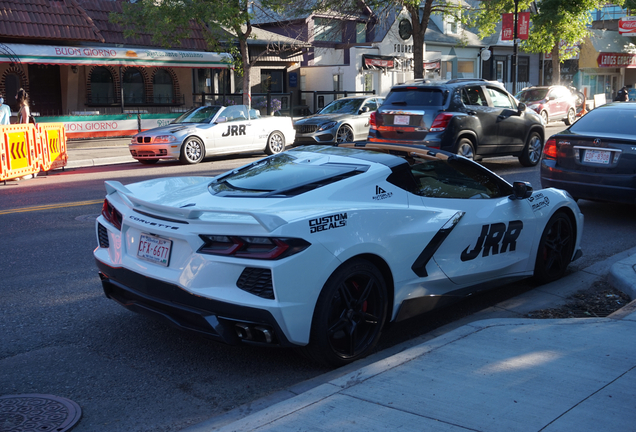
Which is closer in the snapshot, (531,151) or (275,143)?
(531,151)

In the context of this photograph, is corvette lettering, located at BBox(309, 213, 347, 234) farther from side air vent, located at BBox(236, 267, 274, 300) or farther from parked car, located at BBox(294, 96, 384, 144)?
parked car, located at BBox(294, 96, 384, 144)

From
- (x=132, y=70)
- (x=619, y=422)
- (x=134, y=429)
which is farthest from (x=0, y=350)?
(x=132, y=70)

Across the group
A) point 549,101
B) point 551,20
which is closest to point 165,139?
point 549,101

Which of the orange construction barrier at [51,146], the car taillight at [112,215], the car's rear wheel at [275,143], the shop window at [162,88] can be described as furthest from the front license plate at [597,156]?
the shop window at [162,88]

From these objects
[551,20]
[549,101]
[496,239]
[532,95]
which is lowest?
[496,239]

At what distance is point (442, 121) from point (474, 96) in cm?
124

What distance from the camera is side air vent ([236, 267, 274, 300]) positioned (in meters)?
3.84

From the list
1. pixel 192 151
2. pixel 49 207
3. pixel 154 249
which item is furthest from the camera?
pixel 192 151

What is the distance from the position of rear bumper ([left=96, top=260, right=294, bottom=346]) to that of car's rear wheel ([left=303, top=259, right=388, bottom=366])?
0.27 metres

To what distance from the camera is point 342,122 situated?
62.5ft

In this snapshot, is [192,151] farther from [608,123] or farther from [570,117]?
[570,117]

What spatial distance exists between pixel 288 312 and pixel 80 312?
90.6 inches

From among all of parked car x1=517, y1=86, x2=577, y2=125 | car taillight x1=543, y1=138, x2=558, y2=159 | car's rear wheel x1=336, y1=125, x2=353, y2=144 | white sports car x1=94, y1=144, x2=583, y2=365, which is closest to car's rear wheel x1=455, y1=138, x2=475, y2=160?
car taillight x1=543, y1=138, x2=558, y2=159

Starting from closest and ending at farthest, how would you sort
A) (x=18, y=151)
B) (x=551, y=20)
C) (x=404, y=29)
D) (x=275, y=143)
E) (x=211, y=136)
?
(x=18, y=151) < (x=211, y=136) < (x=275, y=143) < (x=551, y=20) < (x=404, y=29)
